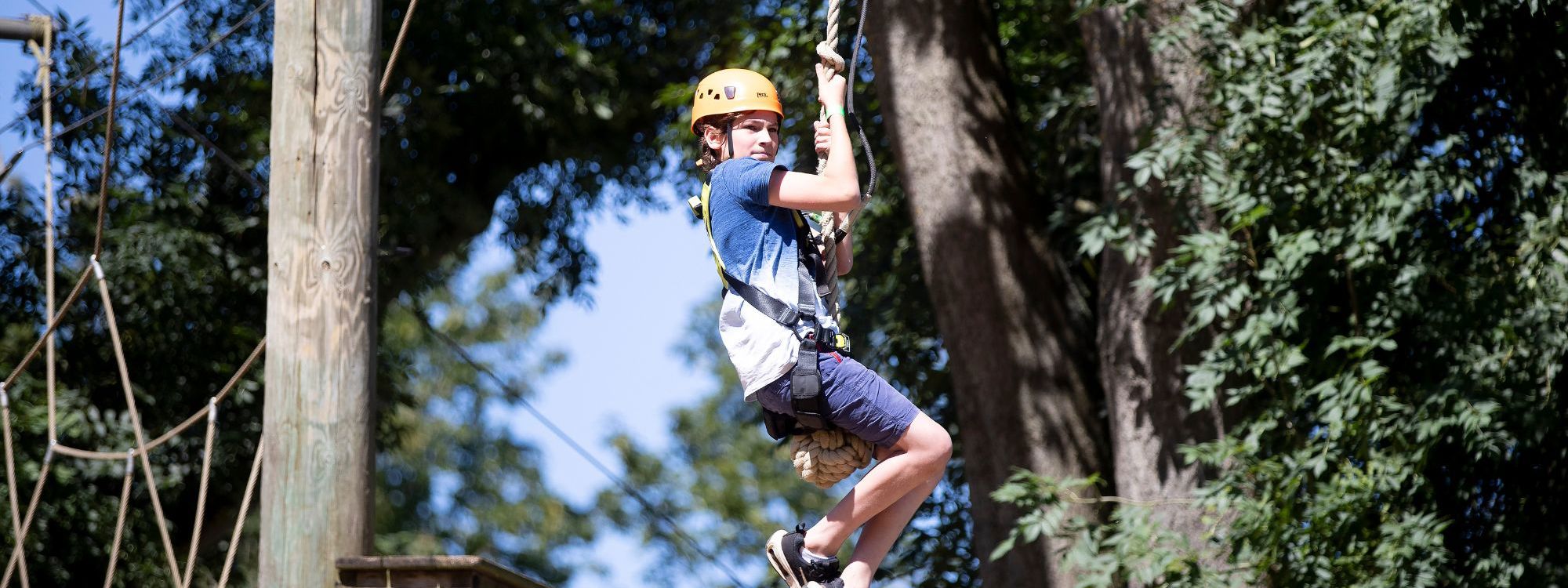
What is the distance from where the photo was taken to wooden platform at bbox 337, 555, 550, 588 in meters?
4.51

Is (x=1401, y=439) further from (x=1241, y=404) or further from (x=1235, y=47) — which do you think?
(x=1235, y=47)

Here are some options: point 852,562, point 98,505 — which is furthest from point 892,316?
point 852,562

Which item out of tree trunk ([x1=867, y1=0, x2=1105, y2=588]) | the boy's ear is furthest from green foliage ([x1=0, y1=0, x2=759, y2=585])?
the boy's ear

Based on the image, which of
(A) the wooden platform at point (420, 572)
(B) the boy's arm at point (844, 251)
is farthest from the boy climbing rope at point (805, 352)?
(A) the wooden platform at point (420, 572)

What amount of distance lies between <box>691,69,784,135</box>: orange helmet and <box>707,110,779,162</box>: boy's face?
0.03 m

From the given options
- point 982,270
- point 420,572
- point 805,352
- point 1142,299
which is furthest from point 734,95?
point 982,270

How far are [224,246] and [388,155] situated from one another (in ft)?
3.97

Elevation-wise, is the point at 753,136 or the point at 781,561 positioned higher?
the point at 753,136

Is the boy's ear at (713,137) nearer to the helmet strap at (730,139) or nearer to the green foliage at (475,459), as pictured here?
the helmet strap at (730,139)

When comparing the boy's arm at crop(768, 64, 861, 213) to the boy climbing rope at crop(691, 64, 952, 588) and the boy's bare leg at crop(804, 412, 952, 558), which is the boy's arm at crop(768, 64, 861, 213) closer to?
the boy climbing rope at crop(691, 64, 952, 588)

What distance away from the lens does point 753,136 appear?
13.1 ft

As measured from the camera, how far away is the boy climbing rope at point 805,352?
12.3 ft

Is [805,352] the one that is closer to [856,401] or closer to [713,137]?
[856,401]

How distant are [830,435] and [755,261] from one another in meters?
0.44
